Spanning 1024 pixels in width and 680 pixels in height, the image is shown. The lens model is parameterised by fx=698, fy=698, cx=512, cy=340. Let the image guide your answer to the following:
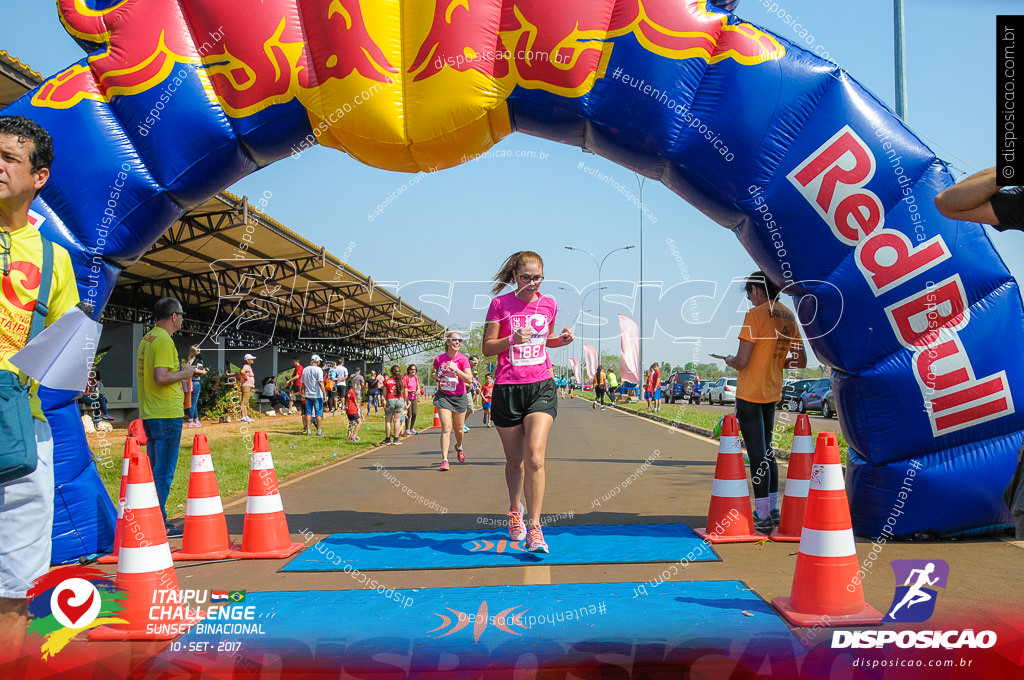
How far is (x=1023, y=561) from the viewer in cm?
427

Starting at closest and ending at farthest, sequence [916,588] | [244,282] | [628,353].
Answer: [916,588]
[244,282]
[628,353]

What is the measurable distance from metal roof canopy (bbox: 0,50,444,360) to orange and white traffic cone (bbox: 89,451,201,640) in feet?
20.0

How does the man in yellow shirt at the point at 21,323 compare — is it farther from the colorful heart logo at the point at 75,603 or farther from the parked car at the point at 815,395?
the parked car at the point at 815,395

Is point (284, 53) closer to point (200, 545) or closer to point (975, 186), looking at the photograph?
point (200, 545)

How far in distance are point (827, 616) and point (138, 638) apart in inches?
126

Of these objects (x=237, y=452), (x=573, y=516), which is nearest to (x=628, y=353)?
(x=237, y=452)

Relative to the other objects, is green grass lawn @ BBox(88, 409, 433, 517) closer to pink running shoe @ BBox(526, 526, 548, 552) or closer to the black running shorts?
the black running shorts

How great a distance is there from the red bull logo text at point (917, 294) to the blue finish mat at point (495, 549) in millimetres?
1958

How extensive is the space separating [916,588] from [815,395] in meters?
25.7

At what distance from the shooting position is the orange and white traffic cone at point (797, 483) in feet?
15.8

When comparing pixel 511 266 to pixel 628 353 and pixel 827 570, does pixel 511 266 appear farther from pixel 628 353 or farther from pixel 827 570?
pixel 628 353

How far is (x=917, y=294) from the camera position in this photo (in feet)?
15.7

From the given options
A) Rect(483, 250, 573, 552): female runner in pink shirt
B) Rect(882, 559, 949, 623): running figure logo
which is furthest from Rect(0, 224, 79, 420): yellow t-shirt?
Rect(882, 559, 949, 623): running figure logo

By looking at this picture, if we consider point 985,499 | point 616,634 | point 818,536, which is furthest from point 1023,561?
point 616,634
